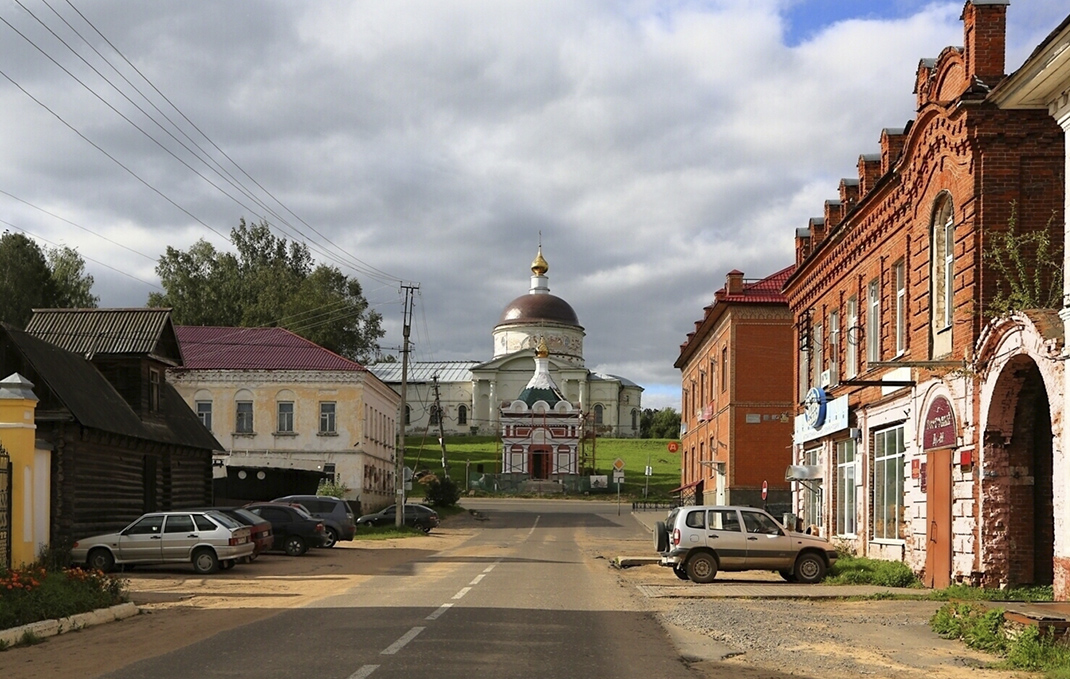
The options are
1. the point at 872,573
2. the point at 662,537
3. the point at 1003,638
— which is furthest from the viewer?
the point at 662,537

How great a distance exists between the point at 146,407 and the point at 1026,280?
74.2ft

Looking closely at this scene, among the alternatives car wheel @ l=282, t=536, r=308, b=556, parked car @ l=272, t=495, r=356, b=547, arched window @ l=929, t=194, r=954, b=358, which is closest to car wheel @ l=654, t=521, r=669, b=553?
arched window @ l=929, t=194, r=954, b=358

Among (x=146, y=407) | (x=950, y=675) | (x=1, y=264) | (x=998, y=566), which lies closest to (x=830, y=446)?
(x=998, y=566)

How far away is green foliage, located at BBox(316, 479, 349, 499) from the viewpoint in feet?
186

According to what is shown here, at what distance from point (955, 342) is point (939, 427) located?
1.62m

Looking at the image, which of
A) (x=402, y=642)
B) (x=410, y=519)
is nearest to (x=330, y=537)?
(x=410, y=519)

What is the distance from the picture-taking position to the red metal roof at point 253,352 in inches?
2411

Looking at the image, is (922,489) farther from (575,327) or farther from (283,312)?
(575,327)

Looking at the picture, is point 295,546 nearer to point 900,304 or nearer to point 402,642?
point 900,304

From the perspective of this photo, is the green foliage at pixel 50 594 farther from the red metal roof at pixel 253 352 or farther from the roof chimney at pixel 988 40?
the red metal roof at pixel 253 352

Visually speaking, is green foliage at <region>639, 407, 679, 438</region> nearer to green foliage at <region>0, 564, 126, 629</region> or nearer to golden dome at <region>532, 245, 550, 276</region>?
golden dome at <region>532, 245, 550, 276</region>

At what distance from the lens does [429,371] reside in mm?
138125

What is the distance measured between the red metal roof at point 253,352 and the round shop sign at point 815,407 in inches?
1224

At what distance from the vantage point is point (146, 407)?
33.1 m
